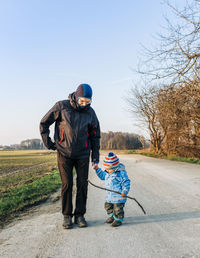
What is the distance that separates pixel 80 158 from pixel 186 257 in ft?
6.82

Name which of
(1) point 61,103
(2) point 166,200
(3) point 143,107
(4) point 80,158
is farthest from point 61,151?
(3) point 143,107

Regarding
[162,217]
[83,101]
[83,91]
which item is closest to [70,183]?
[83,101]

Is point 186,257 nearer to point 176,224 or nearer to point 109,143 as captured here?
point 176,224

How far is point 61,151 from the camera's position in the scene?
3982mm

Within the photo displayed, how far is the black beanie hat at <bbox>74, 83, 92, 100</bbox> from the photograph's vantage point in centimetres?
388

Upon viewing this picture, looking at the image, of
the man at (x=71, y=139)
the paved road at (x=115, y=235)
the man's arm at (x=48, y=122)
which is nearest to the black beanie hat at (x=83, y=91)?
the man at (x=71, y=139)

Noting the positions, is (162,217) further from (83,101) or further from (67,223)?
(83,101)

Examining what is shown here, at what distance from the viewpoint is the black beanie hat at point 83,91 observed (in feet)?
12.7

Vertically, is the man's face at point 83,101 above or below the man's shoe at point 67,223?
above

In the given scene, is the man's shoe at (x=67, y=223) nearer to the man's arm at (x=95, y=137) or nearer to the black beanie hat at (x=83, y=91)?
the man's arm at (x=95, y=137)

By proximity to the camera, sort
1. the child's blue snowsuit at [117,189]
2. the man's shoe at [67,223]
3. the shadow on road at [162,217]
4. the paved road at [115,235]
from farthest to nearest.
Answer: the shadow on road at [162,217] < the child's blue snowsuit at [117,189] < the man's shoe at [67,223] < the paved road at [115,235]

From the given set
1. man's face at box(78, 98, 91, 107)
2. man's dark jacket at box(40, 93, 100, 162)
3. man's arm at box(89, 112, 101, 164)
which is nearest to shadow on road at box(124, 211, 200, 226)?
man's arm at box(89, 112, 101, 164)

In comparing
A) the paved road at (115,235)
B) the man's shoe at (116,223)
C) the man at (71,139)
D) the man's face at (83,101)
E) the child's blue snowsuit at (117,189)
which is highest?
the man's face at (83,101)

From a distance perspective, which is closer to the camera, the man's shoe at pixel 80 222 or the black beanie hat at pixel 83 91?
the man's shoe at pixel 80 222
